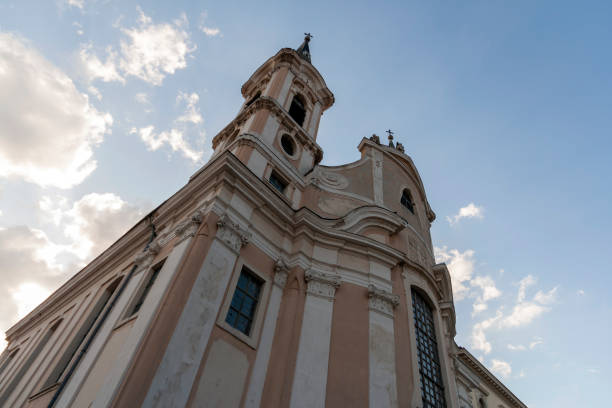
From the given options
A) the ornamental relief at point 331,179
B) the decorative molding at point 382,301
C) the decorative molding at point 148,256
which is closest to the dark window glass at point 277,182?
the ornamental relief at point 331,179

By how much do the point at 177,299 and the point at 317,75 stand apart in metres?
19.2

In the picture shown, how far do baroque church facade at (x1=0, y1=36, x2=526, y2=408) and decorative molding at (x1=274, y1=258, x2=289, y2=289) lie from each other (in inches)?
2.1

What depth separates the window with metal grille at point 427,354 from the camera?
1377 cm

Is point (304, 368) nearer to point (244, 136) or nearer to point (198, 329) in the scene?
point (198, 329)

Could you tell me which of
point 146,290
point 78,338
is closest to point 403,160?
point 146,290

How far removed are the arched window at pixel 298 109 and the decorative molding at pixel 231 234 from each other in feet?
38.2

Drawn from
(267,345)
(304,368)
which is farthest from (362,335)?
(267,345)

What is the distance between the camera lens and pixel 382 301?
46.0ft

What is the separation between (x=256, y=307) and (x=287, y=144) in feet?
32.5

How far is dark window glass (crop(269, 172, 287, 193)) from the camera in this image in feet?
56.6

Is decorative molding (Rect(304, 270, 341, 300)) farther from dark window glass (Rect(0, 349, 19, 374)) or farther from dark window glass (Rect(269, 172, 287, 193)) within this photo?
dark window glass (Rect(0, 349, 19, 374))

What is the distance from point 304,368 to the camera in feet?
38.2

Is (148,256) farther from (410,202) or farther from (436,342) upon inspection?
(410,202)

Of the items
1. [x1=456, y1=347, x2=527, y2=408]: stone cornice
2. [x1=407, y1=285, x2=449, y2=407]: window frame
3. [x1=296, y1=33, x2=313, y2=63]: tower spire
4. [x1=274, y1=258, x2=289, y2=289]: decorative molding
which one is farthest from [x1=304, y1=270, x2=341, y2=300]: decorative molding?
[x1=296, y1=33, x2=313, y2=63]: tower spire
